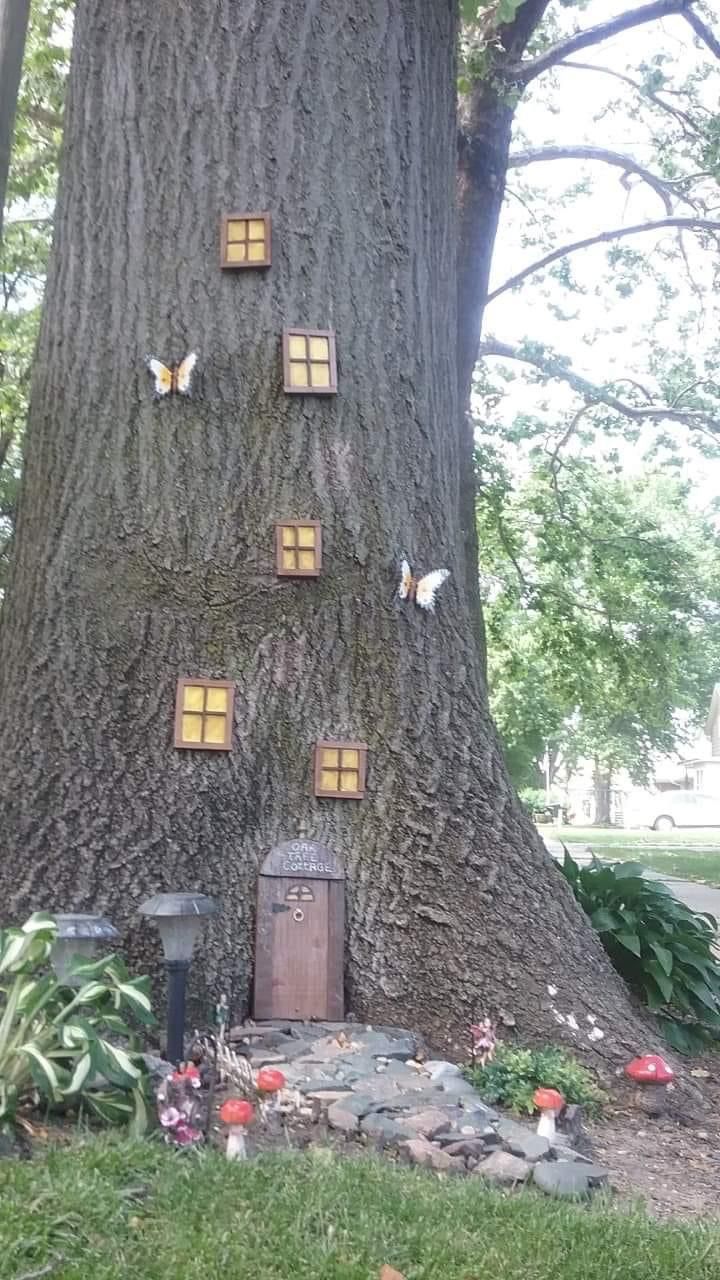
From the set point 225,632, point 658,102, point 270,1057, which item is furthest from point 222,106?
point 658,102

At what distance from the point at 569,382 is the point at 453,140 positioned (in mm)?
7686

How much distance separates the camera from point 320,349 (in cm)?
446

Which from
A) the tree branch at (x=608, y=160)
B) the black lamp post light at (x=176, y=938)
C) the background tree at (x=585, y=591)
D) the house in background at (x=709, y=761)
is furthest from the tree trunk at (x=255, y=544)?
the house in background at (x=709, y=761)

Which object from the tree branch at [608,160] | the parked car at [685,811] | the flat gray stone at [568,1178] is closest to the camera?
the flat gray stone at [568,1178]

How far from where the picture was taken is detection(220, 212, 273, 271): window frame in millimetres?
4457

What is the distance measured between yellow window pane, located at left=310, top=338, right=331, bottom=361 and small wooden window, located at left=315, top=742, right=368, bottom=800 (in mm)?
1547

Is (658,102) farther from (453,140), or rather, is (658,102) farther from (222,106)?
(222,106)

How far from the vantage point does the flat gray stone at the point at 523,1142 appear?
3266 mm

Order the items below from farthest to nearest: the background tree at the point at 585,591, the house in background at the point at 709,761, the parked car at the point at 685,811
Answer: the house in background at the point at 709,761 → the parked car at the point at 685,811 → the background tree at the point at 585,591

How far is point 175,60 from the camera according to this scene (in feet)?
15.1

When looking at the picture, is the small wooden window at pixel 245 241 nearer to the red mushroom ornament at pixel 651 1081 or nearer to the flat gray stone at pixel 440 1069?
the flat gray stone at pixel 440 1069

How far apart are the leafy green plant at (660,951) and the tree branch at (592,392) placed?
809cm

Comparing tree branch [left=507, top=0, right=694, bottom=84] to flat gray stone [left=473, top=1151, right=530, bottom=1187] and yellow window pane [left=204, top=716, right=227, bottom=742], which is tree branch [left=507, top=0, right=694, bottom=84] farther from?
flat gray stone [left=473, top=1151, right=530, bottom=1187]

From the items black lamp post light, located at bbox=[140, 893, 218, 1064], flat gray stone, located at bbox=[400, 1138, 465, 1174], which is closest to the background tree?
black lamp post light, located at bbox=[140, 893, 218, 1064]
